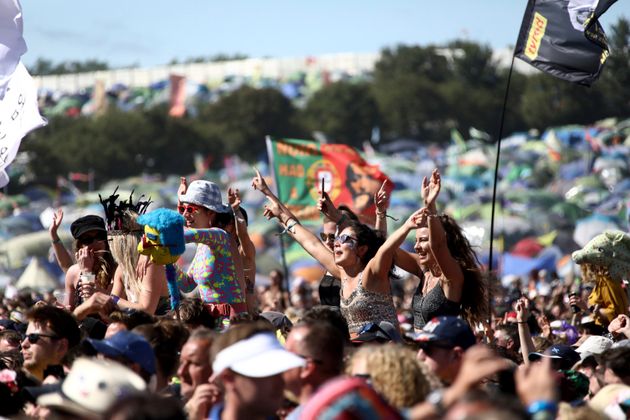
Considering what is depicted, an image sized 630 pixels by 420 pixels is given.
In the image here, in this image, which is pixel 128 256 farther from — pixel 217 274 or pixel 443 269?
pixel 443 269

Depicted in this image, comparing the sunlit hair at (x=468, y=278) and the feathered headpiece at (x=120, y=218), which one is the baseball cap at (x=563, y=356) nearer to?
Answer: the sunlit hair at (x=468, y=278)

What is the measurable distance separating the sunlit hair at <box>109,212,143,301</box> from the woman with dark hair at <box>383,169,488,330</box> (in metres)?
1.31

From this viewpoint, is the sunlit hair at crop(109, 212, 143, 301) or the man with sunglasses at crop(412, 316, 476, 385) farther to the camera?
the sunlit hair at crop(109, 212, 143, 301)

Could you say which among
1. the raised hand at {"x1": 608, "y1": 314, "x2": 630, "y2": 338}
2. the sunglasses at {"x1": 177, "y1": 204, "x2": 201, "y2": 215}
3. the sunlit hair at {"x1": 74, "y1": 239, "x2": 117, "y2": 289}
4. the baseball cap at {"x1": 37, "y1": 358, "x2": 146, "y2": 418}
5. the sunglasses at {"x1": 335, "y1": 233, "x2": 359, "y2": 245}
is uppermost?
the baseball cap at {"x1": 37, "y1": 358, "x2": 146, "y2": 418}

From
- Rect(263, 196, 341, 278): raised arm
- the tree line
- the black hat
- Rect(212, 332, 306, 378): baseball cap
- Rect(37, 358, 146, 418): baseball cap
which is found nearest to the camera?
Rect(37, 358, 146, 418): baseball cap

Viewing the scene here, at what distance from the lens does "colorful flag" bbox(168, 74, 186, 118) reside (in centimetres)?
10081

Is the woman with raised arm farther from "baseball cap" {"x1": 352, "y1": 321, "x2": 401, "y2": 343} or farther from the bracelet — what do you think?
the bracelet

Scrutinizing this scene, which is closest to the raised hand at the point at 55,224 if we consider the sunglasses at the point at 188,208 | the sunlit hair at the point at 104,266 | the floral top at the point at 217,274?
the sunlit hair at the point at 104,266

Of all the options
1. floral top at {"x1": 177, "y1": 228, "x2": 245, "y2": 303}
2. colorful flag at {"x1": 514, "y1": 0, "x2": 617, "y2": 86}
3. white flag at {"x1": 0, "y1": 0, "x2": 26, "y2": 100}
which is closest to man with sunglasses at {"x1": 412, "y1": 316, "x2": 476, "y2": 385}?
floral top at {"x1": 177, "y1": 228, "x2": 245, "y2": 303}

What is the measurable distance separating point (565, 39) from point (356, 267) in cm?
379

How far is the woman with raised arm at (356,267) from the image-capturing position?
20.1 feet

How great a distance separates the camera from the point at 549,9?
9438mm

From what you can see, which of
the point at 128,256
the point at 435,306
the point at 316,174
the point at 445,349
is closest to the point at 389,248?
the point at 435,306

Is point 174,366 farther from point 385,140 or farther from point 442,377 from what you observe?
point 385,140
